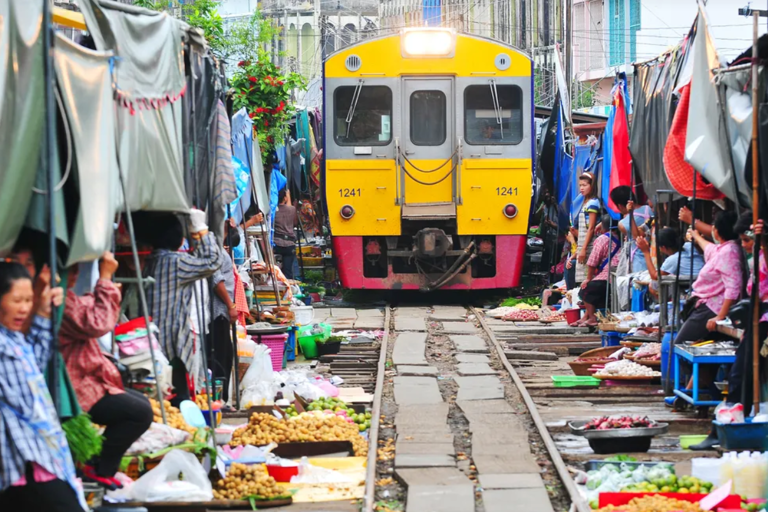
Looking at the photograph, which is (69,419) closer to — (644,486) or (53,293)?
(53,293)

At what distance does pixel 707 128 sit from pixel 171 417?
378cm

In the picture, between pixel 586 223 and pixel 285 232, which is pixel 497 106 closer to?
pixel 586 223

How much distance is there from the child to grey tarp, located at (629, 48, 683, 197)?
7.56 feet

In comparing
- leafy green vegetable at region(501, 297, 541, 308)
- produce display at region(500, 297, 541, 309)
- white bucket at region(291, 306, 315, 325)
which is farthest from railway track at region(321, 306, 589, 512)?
leafy green vegetable at region(501, 297, 541, 308)

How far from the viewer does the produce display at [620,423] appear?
7395 millimetres

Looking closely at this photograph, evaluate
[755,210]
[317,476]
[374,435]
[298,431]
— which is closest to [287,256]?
[374,435]

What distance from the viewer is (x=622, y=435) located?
23.5ft

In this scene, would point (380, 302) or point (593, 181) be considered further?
point (380, 302)

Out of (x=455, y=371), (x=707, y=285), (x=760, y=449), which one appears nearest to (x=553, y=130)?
(x=455, y=371)

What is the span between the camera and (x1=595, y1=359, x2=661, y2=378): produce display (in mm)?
9664

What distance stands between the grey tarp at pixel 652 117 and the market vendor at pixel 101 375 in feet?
18.2

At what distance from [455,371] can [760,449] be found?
450 cm

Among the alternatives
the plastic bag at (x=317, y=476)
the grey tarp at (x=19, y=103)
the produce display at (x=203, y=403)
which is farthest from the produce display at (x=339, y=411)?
the grey tarp at (x=19, y=103)

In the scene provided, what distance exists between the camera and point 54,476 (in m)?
4.52
